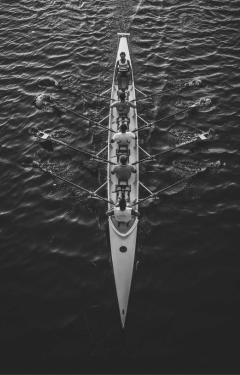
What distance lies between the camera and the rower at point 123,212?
11727mm

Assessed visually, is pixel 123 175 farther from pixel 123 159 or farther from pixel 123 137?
pixel 123 137

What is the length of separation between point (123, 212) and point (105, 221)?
5.33ft

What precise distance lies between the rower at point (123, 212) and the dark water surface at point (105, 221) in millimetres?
1100

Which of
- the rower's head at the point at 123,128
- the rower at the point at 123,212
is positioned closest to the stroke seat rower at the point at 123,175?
the rower at the point at 123,212

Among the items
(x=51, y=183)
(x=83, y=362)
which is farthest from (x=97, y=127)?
(x=83, y=362)

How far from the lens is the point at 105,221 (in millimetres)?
13180

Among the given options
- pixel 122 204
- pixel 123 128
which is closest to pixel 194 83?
pixel 123 128

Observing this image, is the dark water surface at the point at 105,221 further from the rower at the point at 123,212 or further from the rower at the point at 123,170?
the rower at the point at 123,170

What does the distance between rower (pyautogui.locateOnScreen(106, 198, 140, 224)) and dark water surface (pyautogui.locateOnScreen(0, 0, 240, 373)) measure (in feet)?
3.61

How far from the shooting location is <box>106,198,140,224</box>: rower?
11.7 m

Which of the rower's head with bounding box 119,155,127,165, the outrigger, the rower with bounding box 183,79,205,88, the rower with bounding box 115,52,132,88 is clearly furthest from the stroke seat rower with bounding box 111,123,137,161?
the rower with bounding box 183,79,205,88

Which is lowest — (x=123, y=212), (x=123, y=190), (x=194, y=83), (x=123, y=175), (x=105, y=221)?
(x=105, y=221)

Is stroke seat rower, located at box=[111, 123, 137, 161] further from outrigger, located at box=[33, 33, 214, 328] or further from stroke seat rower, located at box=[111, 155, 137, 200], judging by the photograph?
stroke seat rower, located at box=[111, 155, 137, 200]

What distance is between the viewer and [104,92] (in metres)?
18.8
